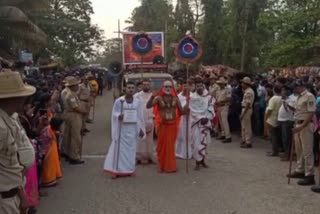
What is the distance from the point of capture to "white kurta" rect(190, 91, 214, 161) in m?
10.9

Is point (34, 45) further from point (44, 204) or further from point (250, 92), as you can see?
point (44, 204)

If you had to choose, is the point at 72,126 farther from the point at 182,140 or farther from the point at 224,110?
the point at 224,110

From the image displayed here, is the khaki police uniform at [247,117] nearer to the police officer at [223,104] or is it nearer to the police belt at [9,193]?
the police officer at [223,104]

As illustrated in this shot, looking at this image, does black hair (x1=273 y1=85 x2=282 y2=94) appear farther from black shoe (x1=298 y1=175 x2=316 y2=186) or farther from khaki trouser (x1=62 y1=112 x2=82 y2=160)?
khaki trouser (x1=62 y1=112 x2=82 y2=160)

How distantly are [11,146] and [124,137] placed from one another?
6424 mm

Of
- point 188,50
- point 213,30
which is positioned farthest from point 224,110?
point 213,30

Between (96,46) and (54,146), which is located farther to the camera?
(96,46)

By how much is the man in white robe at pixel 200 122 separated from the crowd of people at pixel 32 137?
234 centimetres

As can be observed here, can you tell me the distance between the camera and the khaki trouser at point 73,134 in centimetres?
1136

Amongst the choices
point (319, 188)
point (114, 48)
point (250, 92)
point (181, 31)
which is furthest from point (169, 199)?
point (114, 48)

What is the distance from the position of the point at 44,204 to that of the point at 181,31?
1702 inches

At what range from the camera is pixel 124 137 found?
1027 cm

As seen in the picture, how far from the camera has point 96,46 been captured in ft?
192

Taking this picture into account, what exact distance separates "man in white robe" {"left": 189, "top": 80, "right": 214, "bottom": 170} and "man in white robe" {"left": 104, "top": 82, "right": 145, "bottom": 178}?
50.8 inches
